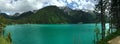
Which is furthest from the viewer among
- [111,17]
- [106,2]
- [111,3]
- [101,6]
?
[111,17]

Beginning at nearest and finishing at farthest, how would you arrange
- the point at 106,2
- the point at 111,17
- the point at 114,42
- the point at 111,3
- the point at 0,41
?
the point at 0,41
the point at 114,42
the point at 106,2
the point at 111,3
the point at 111,17

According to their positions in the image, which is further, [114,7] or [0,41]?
[114,7]

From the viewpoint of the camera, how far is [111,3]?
61.4 m

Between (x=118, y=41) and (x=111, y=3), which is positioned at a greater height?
(x=111, y=3)

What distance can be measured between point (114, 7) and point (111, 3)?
82.0 inches

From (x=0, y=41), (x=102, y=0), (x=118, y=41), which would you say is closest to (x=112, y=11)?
(x=102, y=0)

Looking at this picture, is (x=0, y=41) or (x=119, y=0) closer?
(x=0, y=41)

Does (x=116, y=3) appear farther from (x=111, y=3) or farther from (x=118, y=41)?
(x=118, y=41)

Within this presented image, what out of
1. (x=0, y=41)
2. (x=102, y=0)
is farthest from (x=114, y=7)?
(x=0, y=41)

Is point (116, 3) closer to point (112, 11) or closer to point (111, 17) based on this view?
point (112, 11)

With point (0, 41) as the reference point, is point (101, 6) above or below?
above

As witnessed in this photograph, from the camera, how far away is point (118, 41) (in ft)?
114

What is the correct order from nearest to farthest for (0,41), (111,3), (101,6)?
(0,41)
(101,6)
(111,3)

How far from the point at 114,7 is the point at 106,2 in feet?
20.7
